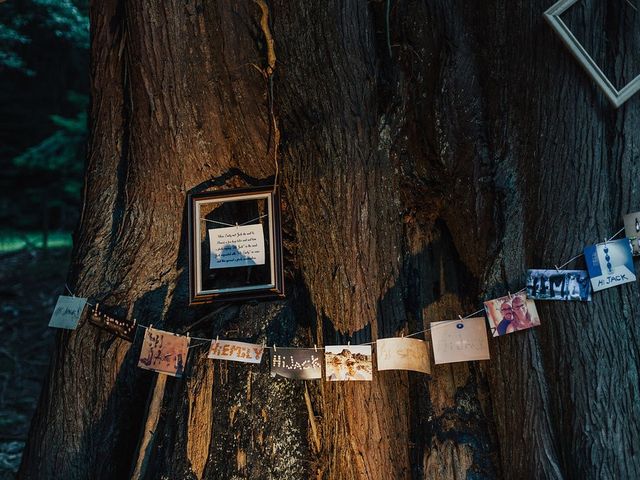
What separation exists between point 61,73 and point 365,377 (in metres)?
6.72

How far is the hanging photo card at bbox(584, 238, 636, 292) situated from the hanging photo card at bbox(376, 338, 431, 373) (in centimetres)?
68

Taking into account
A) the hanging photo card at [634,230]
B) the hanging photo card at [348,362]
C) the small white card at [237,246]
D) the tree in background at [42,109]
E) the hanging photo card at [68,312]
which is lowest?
the hanging photo card at [348,362]

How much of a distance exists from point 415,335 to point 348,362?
29cm

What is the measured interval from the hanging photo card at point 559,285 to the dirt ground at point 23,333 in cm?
507

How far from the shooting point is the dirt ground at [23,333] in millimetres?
6707

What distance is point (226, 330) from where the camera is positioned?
293cm

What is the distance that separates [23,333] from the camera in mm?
7707

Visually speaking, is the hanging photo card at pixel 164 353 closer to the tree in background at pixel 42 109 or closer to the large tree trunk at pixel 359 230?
the large tree trunk at pixel 359 230

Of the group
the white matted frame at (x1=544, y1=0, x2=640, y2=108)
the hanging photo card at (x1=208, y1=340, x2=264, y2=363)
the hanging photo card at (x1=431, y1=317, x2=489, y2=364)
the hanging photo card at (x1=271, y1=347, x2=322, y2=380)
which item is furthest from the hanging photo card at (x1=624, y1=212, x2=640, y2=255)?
the hanging photo card at (x1=208, y1=340, x2=264, y2=363)

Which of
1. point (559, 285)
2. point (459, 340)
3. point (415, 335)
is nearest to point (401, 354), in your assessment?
point (415, 335)

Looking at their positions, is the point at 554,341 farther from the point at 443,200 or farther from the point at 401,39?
the point at 401,39

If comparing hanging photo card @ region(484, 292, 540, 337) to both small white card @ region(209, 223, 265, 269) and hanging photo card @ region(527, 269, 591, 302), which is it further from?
small white card @ region(209, 223, 265, 269)

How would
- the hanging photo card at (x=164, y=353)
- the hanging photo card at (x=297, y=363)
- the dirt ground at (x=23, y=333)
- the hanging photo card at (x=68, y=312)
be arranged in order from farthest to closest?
the dirt ground at (x=23, y=333) → the hanging photo card at (x=68, y=312) → the hanging photo card at (x=164, y=353) → the hanging photo card at (x=297, y=363)

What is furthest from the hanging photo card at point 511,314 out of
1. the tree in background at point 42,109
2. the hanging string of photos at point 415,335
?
the tree in background at point 42,109
